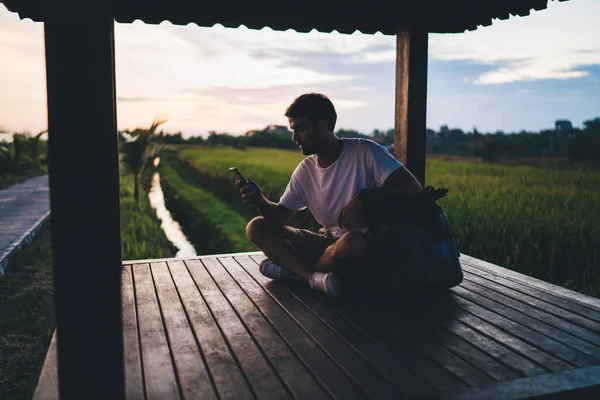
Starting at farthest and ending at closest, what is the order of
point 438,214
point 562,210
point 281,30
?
point 562,210 < point 281,30 < point 438,214

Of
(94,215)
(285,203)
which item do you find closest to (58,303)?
(94,215)

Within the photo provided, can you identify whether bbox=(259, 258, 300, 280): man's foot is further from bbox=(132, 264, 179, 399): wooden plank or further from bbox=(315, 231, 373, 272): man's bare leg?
bbox=(132, 264, 179, 399): wooden plank

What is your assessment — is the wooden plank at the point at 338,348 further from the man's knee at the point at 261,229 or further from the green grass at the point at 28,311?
the green grass at the point at 28,311

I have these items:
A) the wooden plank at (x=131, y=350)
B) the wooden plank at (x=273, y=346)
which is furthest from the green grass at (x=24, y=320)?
the wooden plank at (x=273, y=346)

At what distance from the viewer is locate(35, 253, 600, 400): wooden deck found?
6.61ft

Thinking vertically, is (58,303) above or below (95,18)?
below

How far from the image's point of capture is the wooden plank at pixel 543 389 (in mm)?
1933

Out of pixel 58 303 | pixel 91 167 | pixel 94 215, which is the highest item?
pixel 91 167

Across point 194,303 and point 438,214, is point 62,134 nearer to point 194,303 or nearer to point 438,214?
point 194,303

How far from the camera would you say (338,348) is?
2.39 metres

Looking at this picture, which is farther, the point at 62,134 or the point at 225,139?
the point at 225,139

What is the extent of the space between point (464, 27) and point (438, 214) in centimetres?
206

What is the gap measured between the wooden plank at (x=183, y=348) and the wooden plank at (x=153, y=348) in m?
0.03

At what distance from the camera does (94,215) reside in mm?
1650
